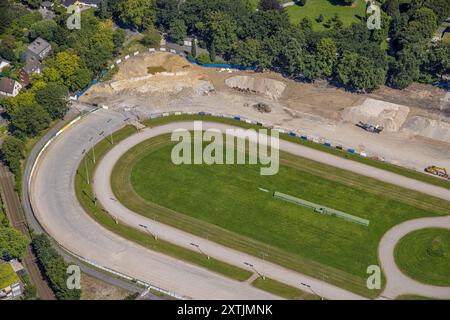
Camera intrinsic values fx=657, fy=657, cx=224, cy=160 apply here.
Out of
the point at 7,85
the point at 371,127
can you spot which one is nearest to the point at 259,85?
the point at 371,127

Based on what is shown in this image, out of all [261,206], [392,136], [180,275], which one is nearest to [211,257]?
[180,275]

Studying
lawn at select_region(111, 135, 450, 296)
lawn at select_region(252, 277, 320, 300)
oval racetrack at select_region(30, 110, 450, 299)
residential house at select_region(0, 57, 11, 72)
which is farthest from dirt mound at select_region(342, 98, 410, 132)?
residential house at select_region(0, 57, 11, 72)

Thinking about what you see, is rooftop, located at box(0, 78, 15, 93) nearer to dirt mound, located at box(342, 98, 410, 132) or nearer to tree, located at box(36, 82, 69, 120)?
tree, located at box(36, 82, 69, 120)

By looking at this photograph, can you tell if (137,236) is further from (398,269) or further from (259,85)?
(259,85)

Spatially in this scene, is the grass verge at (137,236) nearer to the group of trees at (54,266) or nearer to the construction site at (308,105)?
the group of trees at (54,266)

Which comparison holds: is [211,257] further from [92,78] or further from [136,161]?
[92,78]

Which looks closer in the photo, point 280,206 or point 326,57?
point 280,206
